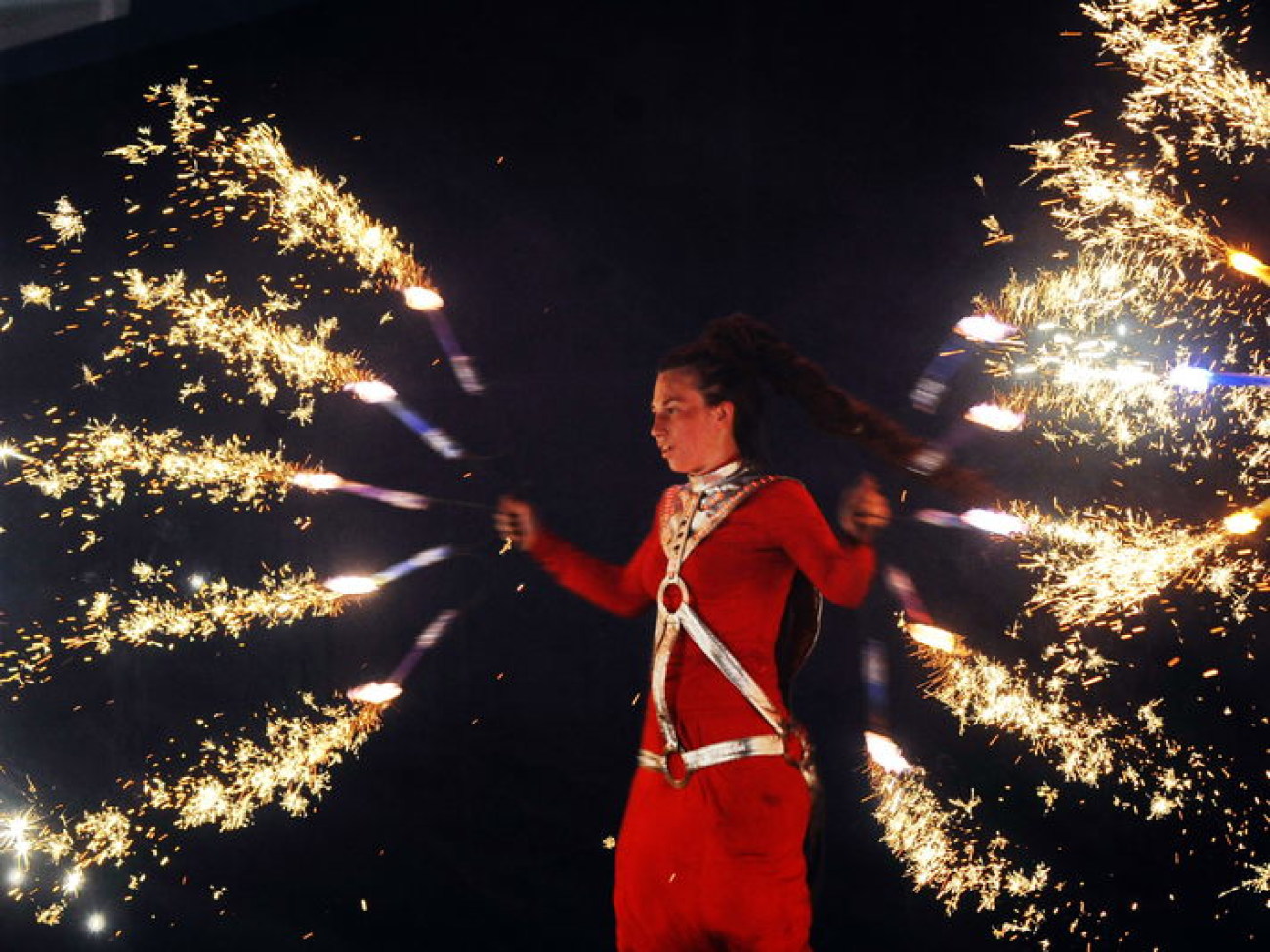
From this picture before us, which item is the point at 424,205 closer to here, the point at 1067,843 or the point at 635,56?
the point at 635,56

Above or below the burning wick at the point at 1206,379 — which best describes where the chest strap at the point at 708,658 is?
below

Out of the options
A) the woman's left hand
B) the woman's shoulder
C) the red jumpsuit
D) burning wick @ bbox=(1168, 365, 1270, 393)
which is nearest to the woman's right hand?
the red jumpsuit

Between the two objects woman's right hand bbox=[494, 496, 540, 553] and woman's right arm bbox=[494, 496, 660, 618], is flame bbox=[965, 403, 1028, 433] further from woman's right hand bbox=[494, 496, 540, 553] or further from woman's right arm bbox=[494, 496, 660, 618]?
woman's right hand bbox=[494, 496, 540, 553]

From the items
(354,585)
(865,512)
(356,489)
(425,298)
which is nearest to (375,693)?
(354,585)

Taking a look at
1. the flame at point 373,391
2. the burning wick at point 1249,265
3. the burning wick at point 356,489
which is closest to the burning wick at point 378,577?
the burning wick at point 356,489

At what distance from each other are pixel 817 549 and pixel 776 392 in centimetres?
41

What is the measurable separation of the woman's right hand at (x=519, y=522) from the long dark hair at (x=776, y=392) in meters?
0.46

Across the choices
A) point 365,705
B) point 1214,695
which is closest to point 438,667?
point 365,705

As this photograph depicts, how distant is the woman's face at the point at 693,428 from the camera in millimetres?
1916

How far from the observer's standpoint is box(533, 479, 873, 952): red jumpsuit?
5.47ft

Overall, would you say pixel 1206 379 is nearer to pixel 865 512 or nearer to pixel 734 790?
pixel 865 512

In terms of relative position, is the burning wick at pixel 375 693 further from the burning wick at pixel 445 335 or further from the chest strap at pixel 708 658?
the chest strap at pixel 708 658

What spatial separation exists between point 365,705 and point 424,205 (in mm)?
1605

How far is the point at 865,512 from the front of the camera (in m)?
1.64
